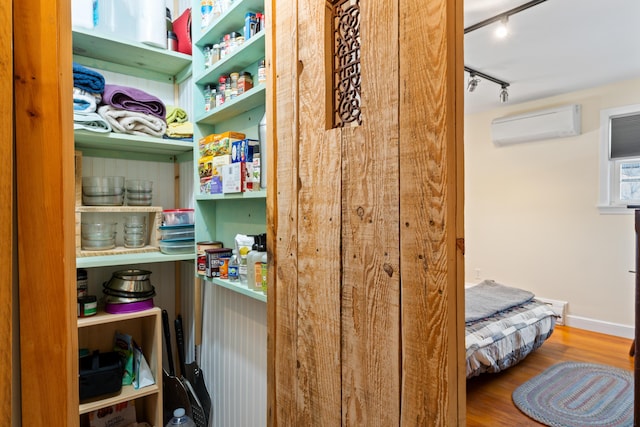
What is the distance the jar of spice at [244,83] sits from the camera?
5.10 ft

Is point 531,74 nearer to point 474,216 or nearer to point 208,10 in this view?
point 474,216

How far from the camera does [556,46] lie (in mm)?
2885

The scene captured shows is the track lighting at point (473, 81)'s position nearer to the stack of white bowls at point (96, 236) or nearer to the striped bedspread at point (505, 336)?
the striped bedspread at point (505, 336)

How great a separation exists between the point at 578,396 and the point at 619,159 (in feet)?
8.55

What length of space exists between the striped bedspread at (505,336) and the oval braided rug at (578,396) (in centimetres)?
21

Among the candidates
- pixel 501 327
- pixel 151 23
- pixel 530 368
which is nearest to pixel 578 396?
pixel 530 368

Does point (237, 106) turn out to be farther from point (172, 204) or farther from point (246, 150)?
point (172, 204)

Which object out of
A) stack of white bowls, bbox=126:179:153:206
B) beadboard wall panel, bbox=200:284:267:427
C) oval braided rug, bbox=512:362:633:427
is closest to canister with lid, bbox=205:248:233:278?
beadboard wall panel, bbox=200:284:267:427

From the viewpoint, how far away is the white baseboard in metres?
3.66

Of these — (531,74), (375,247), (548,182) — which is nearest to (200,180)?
(375,247)

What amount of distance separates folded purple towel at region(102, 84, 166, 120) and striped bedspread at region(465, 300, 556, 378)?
94.3 inches

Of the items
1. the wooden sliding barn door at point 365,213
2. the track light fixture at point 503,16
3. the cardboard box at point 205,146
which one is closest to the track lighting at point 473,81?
the track light fixture at point 503,16

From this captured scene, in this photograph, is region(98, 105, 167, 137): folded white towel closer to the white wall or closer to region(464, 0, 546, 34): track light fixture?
region(464, 0, 546, 34): track light fixture

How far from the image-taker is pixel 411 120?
777 mm
